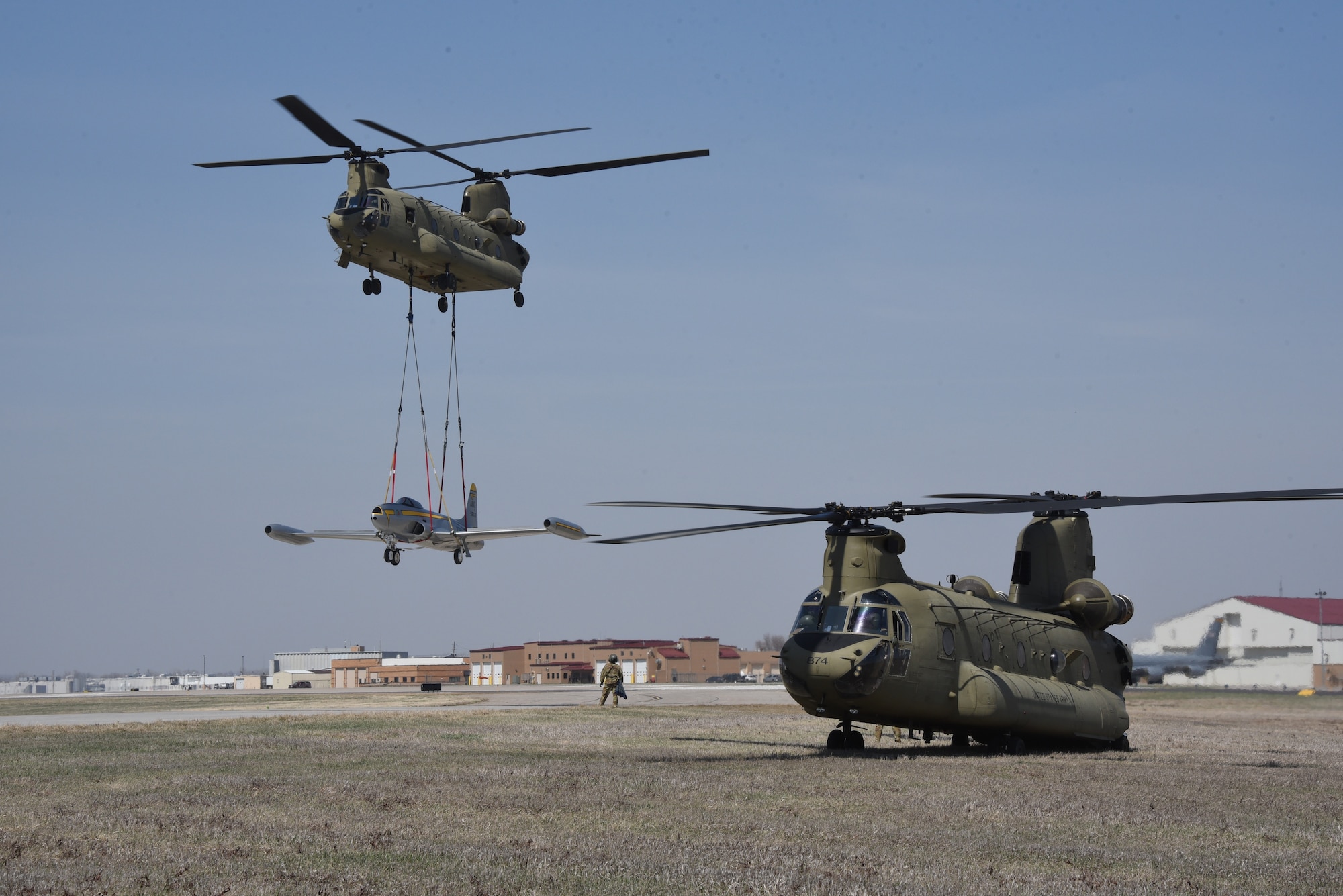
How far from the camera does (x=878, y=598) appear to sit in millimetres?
20547

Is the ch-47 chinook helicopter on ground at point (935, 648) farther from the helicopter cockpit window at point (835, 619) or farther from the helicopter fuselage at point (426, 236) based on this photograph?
the helicopter fuselage at point (426, 236)

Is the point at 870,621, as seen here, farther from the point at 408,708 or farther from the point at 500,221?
the point at 408,708

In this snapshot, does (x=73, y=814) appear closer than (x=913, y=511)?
Yes

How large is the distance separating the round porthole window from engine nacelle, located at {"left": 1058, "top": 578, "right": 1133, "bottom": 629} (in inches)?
51.7

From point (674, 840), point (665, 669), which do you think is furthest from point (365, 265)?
point (665, 669)

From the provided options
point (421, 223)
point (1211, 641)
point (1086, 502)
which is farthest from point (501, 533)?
point (1211, 641)

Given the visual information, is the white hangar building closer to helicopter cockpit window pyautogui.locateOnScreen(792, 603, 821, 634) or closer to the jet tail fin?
the jet tail fin

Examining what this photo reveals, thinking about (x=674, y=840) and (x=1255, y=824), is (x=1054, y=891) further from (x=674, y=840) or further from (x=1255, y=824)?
(x=1255, y=824)

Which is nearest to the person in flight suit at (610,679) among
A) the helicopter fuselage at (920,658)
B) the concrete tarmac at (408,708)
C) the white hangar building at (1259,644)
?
the concrete tarmac at (408,708)

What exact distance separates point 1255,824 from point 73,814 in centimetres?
1237

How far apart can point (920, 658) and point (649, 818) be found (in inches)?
341

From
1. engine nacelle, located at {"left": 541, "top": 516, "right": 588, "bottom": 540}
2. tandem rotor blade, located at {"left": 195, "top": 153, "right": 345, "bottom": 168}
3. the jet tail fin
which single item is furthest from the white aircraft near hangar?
the jet tail fin

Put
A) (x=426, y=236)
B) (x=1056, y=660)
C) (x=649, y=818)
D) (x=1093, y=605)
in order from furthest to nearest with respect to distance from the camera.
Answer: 1. (x=426, y=236)
2. (x=1093, y=605)
3. (x=1056, y=660)
4. (x=649, y=818)

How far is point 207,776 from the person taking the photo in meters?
16.8
